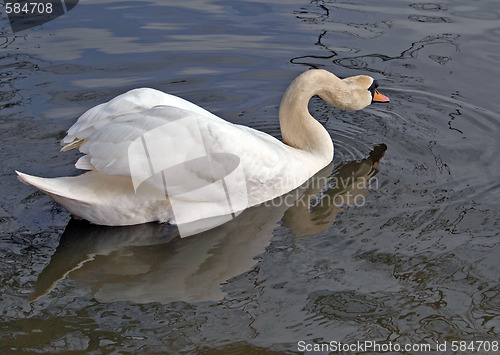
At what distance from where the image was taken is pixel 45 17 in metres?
10.6

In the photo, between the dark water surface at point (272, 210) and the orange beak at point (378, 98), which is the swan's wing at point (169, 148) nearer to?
the dark water surface at point (272, 210)

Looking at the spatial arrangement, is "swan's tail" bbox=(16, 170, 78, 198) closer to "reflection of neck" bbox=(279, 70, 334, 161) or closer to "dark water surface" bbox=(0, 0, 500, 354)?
"dark water surface" bbox=(0, 0, 500, 354)

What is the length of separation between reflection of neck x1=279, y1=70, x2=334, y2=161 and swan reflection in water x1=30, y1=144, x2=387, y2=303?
0.54 m

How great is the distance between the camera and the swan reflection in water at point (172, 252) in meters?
5.31

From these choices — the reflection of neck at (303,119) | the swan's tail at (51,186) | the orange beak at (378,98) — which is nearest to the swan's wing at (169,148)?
the swan's tail at (51,186)

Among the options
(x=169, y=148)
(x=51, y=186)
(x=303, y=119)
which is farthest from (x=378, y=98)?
(x=51, y=186)

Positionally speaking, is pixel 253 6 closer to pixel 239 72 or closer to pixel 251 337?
pixel 239 72

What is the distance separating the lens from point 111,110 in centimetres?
598

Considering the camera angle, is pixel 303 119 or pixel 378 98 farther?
pixel 378 98

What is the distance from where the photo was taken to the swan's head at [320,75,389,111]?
287 inches

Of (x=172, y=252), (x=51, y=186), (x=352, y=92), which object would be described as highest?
(x=352, y=92)

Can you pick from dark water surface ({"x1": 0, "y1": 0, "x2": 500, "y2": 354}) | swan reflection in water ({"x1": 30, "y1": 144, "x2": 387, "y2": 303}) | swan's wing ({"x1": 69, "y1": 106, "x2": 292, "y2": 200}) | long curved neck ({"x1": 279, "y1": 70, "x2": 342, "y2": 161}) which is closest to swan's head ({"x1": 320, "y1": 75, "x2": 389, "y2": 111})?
long curved neck ({"x1": 279, "y1": 70, "x2": 342, "y2": 161})

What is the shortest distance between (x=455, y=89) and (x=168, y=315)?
5.16 metres

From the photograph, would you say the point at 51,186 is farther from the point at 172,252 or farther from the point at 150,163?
the point at 172,252
